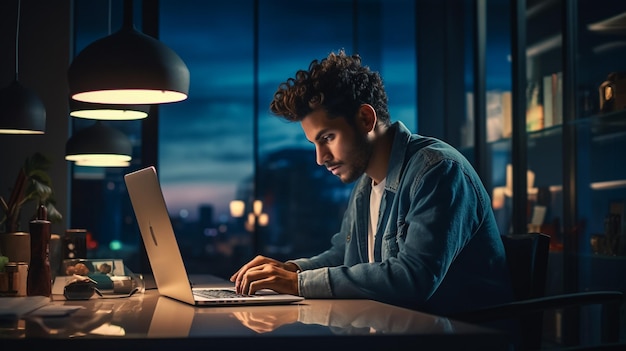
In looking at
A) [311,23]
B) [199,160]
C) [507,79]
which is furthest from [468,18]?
[199,160]

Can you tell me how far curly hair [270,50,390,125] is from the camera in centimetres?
278

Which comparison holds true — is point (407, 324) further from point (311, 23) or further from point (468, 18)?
point (311, 23)

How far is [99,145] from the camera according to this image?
4645 millimetres

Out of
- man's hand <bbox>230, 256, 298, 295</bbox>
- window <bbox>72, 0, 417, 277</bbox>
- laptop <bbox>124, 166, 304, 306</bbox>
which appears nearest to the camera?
laptop <bbox>124, 166, 304, 306</bbox>

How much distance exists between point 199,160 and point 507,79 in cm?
614

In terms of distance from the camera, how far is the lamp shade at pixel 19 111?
3.51 m

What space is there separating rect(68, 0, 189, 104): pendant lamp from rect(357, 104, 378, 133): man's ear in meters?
0.65

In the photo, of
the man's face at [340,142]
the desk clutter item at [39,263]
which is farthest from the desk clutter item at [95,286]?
the man's face at [340,142]

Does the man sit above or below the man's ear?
below

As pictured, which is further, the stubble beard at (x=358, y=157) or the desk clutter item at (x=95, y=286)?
the stubble beard at (x=358, y=157)

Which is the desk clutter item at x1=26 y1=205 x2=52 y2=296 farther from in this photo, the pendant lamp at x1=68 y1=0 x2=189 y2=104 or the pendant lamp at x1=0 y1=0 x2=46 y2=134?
the pendant lamp at x1=0 y1=0 x2=46 y2=134

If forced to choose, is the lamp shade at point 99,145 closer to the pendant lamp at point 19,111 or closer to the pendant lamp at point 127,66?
the pendant lamp at point 19,111

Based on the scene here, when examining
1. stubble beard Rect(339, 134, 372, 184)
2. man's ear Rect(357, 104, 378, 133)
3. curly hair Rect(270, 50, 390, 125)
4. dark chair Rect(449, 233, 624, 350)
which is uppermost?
curly hair Rect(270, 50, 390, 125)

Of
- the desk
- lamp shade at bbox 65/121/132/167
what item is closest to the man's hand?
the desk
